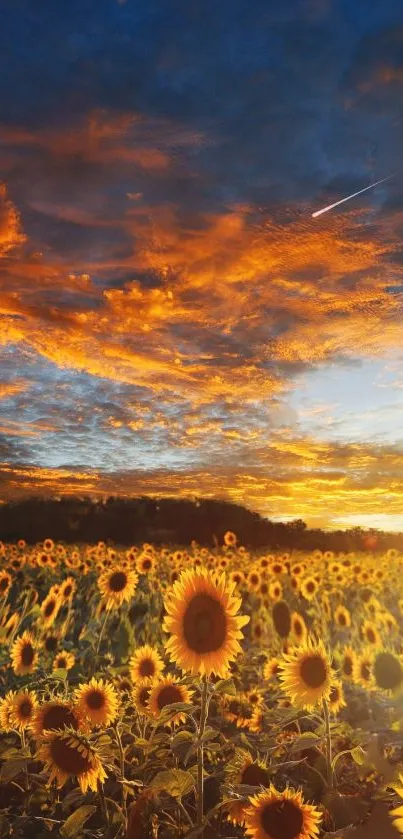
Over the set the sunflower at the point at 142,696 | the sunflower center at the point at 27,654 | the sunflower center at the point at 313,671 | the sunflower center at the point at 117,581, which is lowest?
the sunflower center at the point at 27,654

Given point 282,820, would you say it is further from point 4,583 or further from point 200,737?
point 4,583

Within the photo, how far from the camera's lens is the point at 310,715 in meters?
4.94

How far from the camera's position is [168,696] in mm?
5719

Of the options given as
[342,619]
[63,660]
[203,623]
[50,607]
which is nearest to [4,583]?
[50,607]

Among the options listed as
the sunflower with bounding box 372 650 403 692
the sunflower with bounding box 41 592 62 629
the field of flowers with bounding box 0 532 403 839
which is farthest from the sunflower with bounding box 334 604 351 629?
the sunflower with bounding box 41 592 62 629

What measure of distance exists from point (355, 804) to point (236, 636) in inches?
52.7

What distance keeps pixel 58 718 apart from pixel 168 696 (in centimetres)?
113

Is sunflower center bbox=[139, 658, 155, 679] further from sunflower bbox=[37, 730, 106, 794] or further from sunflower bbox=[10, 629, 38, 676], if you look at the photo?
sunflower bbox=[37, 730, 106, 794]

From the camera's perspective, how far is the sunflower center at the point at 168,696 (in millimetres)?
5695

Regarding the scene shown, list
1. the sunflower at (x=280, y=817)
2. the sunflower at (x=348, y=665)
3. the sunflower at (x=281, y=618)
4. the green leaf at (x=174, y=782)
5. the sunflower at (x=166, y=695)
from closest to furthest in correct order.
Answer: the sunflower at (x=280, y=817), the green leaf at (x=174, y=782), the sunflower at (x=166, y=695), the sunflower at (x=348, y=665), the sunflower at (x=281, y=618)

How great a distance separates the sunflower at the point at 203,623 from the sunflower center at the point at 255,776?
25.6 inches

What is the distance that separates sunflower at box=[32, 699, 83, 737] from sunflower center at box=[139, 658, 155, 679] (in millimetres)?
1564

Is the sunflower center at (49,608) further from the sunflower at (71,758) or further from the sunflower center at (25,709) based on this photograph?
the sunflower at (71,758)

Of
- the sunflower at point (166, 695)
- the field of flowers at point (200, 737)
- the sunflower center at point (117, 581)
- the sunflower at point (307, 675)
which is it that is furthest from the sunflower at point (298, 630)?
the sunflower at point (166, 695)
